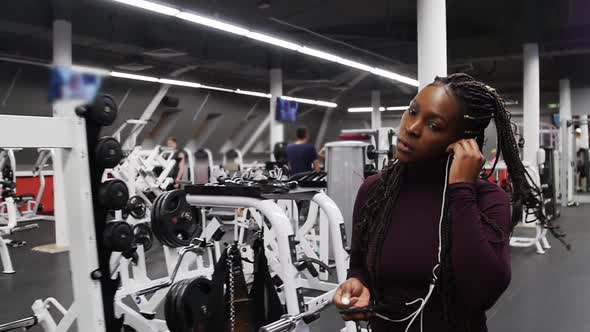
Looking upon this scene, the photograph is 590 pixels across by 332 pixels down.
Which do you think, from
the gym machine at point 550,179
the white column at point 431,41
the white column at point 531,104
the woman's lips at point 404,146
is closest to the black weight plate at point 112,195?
the woman's lips at point 404,146

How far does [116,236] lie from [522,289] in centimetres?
332

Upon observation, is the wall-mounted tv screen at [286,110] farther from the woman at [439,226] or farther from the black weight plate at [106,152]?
the woman at [439,226]

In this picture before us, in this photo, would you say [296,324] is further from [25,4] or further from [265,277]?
[25,4]

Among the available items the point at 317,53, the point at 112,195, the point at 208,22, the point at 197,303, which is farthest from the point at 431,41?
the point at 317,53

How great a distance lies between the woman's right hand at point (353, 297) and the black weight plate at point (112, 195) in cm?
111

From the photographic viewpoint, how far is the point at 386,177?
1.02 meters

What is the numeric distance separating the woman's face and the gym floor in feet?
7.93

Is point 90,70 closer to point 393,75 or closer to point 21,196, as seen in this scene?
point 21,196

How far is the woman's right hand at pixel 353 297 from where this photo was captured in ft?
3.02

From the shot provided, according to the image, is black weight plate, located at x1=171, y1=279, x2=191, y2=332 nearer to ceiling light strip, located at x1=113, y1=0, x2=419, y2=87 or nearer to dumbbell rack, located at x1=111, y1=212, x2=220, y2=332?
dumbbell rack, located at x1=111, y1=212, x2=220, y2=332

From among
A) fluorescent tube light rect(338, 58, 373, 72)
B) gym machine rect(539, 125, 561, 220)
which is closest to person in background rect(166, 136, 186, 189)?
fluorescent tube light rect(338, 58, 373, 72)

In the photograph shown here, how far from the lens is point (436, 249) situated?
2.85ft

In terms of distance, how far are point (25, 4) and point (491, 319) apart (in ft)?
10.5

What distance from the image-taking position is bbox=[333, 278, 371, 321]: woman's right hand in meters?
0.92
